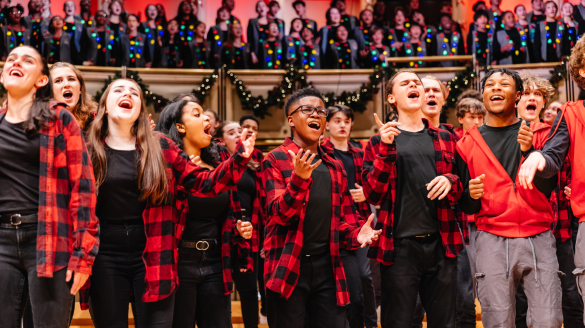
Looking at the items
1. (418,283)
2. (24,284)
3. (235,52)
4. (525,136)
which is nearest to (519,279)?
(418,283)

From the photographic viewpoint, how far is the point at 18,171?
6.98ft

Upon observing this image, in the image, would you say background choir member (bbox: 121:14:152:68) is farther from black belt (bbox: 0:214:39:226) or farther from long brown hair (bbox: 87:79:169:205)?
black belt (bbox: 0:214:39:226)

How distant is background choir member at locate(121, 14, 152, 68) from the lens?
26.3 feet

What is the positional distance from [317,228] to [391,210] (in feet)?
1.27

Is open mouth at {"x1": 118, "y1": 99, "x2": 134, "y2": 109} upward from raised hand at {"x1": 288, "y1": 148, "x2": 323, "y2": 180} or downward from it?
upward

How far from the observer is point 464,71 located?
8.15 metres

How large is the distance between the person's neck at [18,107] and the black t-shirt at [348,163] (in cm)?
240

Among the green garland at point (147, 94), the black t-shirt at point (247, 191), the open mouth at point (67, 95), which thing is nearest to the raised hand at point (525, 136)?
the black t-shirt at point (247, 191)

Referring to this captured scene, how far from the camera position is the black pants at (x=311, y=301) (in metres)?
2.60

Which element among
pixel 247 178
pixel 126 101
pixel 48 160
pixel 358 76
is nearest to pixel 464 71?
pixel 358 76

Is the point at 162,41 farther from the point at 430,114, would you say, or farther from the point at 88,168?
the point at 88,168

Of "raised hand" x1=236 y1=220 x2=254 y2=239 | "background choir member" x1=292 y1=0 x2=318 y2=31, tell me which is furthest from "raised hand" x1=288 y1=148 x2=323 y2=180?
"background choir member" x1=292 y1=0 x2=318 y2=31

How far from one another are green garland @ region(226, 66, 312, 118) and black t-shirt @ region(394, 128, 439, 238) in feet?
17.9

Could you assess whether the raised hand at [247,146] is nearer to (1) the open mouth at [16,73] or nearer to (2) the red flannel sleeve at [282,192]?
(2) the red flannel sleeve at [282,192]
